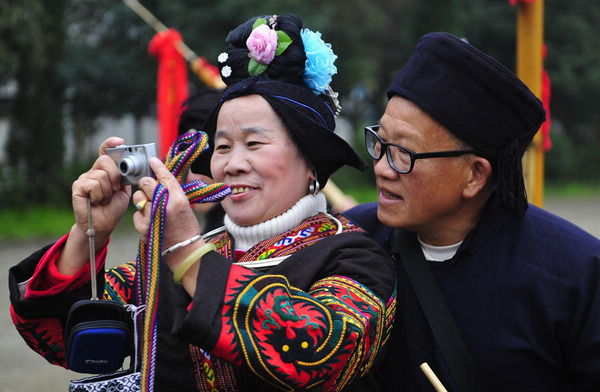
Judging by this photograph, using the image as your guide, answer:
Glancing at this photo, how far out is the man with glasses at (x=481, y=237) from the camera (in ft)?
7.60

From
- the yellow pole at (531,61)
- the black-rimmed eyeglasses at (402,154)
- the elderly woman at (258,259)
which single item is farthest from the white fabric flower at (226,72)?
the yellow pole at (531,61)

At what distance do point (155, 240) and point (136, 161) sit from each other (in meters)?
0.26

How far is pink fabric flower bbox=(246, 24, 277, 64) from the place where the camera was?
2354 millimetres

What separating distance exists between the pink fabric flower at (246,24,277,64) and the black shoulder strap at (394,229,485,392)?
0.85m

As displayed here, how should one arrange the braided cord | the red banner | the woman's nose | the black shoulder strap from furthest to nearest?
the red banner
the black shoulder strap
the woman's nose
the braided cord

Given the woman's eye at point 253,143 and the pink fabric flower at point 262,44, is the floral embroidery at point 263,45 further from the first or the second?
the woman's eye at point 253,143

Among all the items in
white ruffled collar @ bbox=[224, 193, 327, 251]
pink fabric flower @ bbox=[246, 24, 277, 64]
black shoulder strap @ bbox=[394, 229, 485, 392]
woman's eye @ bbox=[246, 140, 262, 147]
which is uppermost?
pink fabric flower @ bbox=[246, 24, 277, 64]

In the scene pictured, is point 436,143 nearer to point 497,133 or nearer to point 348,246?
point 497,133

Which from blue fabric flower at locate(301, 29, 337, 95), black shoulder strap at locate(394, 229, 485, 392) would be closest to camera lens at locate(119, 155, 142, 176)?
blue fabric flower at locate(301, 29, 337, 95)

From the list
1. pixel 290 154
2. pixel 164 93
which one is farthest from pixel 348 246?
pixel 164 93

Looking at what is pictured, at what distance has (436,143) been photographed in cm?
237

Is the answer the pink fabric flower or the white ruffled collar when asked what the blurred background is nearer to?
the pink fabric flower

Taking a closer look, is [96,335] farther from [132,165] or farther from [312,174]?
[312,174]

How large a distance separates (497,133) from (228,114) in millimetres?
900
